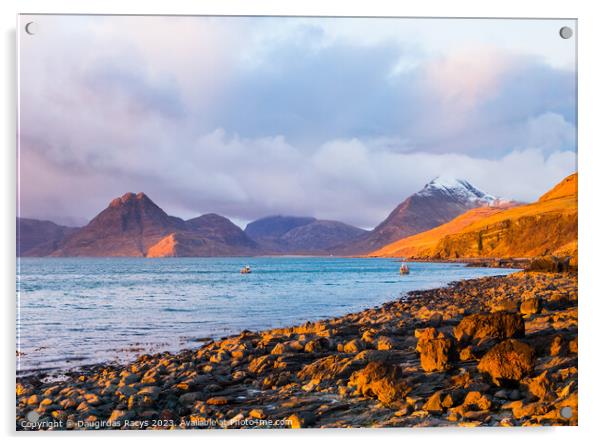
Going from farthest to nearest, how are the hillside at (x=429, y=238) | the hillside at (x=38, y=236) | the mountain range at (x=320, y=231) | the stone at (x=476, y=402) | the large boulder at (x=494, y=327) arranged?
the hillside at (x=429, y=238)
the mountain range at (x=320, y=231)
the large boulder at (x=494, y=327)
the hillside at (x=38, y=236)
the stone at (x=476, y=402)

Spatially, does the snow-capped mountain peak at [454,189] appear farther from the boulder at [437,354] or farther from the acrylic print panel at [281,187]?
the boulder at [437,354]

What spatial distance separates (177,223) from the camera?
24.7ft

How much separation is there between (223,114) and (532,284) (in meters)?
5.88

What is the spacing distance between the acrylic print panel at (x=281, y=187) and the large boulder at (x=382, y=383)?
0.06 ft

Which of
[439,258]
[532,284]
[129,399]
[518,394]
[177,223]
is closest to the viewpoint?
[518,394]

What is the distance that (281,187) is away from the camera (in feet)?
23.6

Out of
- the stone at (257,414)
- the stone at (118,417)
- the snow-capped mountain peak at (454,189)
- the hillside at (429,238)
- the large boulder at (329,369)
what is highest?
the snow-capped mountain peak at (454,189)

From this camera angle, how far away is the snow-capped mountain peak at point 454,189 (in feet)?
22.6

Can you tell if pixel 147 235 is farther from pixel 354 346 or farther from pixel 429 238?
pixel 429 238

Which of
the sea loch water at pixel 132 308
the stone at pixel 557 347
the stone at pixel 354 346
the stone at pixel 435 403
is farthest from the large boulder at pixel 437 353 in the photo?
the sea loch water at pixel 132 308

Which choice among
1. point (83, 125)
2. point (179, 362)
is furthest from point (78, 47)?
point (179, 362)

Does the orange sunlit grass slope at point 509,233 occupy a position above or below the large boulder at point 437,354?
above

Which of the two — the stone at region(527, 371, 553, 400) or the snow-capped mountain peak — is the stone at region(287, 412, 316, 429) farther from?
the snow-capped mountain peak

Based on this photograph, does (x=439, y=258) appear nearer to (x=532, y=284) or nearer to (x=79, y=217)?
(x=532, y=284)
